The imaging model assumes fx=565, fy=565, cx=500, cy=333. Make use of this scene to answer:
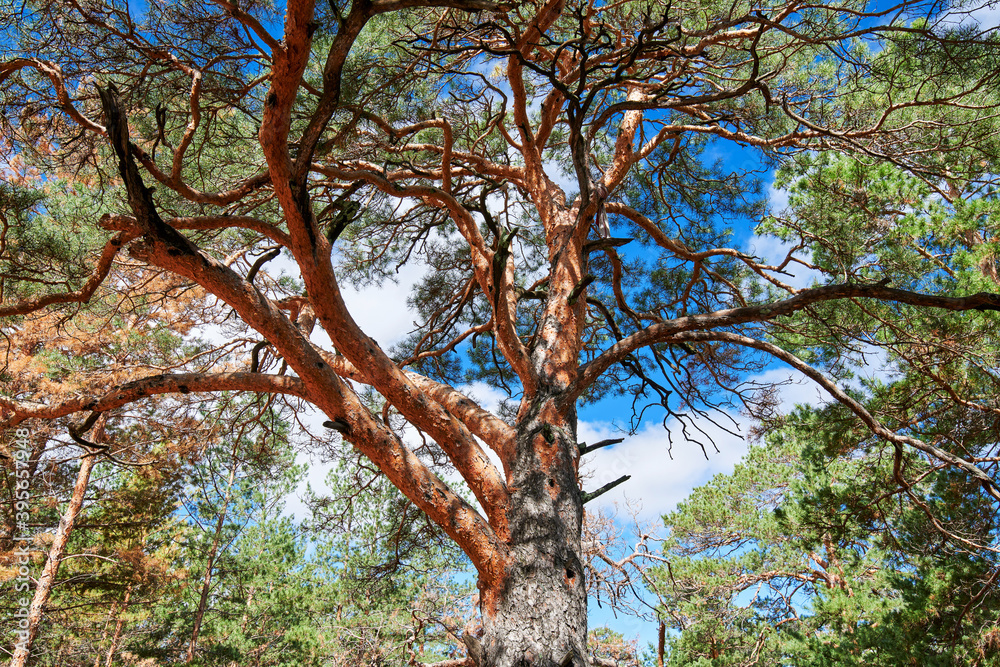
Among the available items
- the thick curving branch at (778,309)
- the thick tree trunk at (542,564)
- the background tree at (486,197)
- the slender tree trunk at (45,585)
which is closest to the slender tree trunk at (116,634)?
the slender tree trunk at (45,585)

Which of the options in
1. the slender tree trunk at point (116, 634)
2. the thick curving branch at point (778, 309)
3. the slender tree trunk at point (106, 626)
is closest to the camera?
the thick curving branch at point (778, 309)

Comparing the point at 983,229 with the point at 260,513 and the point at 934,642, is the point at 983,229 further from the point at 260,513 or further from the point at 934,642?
the point at 260,513

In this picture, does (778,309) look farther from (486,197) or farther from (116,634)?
(116,634)

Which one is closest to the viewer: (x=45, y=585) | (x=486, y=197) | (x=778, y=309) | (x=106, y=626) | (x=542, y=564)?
(x=542, y=564)

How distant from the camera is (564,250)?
4.10 meters

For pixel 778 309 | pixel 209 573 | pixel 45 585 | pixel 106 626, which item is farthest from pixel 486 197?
pixel 106 626

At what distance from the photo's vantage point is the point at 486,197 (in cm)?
472

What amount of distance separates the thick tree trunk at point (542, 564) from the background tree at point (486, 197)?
12mm

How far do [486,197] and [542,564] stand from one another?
3027mm

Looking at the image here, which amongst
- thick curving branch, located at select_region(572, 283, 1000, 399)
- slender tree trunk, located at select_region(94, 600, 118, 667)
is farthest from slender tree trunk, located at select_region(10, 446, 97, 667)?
thick curving branch, located at select_region(572, 283, 1000, 399)

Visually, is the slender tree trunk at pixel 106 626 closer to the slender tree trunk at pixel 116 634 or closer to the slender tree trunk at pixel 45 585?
the slender tree trunk at pixel 116 634

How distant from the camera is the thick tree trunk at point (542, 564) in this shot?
2488 mm

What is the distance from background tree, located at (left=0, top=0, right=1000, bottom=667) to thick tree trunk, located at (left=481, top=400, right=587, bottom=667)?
0.04ft

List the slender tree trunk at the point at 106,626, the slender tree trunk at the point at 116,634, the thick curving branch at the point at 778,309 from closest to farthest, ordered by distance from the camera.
→ the thick curving branch at the point at 778,309 < the slender tree trunk at the point at 106,626 < the slender tree trunk at the point at 116,634
